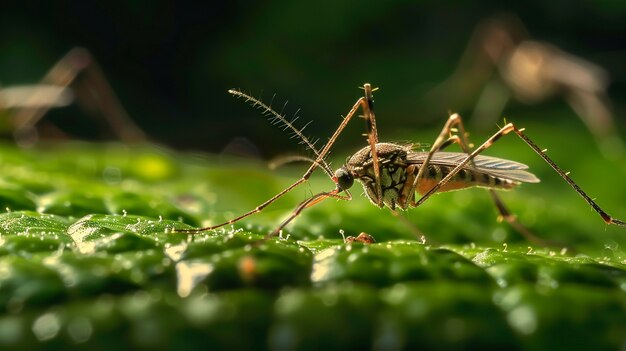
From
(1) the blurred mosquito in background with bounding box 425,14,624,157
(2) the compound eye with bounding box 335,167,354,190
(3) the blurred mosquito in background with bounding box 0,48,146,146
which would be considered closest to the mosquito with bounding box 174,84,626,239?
(2) the compound eye with bounding box 335,167,354,190

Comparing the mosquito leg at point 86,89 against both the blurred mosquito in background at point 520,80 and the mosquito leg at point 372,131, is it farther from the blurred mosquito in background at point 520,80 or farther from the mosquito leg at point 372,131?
the blurred mosquito in background at point 520,80

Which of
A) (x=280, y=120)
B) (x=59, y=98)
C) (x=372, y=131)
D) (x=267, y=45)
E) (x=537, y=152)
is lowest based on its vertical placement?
(x=537, y=152)

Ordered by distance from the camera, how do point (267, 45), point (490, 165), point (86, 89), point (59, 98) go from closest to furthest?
point (490, 165), point (59, 98), point (86, 89), point (267, 45)

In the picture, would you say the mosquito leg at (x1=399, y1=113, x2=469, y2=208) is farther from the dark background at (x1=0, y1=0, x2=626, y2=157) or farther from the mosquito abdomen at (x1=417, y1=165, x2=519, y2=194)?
the dark background at (x1=0, y1=0, x2=626, y2=157)

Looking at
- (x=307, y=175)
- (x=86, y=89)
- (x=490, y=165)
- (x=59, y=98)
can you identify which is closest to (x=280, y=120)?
(x=307, y=175)

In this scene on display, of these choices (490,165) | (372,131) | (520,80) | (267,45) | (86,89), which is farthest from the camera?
(267,45)

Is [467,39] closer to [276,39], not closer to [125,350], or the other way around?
[276,39]

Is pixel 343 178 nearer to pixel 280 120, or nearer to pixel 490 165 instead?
pixel 280 120

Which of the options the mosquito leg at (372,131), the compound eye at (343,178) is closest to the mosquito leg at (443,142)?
the mosquito leg at (372,131)
